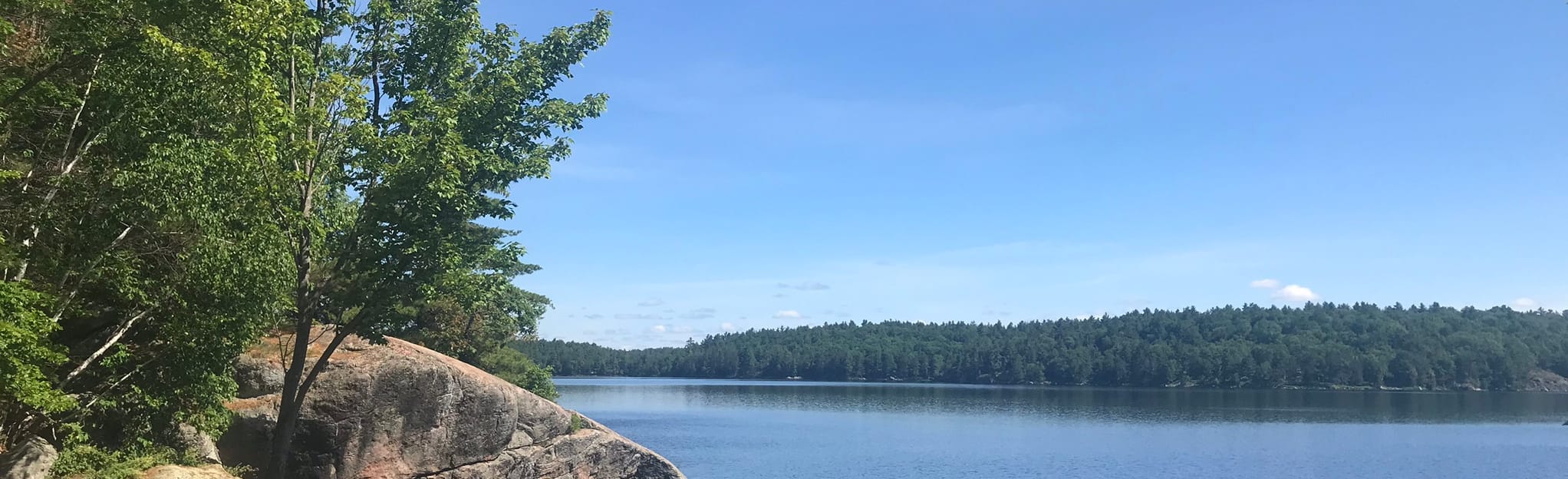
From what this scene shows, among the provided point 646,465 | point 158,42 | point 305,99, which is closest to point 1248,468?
point 646,465

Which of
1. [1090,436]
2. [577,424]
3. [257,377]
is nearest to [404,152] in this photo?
[257,377]

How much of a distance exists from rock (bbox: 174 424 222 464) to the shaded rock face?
274 cm

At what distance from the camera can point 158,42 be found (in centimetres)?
1181

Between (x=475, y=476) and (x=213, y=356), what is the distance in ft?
36.8

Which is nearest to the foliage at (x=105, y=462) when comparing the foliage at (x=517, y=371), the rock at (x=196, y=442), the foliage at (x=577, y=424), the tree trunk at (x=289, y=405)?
the rock at (x=196, y=442)

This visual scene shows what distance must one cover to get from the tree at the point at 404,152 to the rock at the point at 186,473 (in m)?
2.47

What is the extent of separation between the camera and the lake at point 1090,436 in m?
54.4

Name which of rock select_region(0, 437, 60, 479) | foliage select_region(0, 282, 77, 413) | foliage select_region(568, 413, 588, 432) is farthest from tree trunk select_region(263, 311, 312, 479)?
foliage select_region(568, 413, 588, 432)

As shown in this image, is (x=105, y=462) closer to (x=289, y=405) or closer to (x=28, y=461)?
(x=28, y=461)

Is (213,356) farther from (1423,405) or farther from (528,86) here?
(1423,405)

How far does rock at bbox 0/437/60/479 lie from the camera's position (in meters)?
12.6

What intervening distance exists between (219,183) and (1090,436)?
7238cm

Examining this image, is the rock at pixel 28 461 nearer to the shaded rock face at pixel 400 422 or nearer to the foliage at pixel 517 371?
the shaded rock face at pixel 400 422

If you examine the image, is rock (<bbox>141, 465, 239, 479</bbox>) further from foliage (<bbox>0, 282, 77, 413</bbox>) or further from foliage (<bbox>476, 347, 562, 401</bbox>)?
foliage (<bbox>476, 347, 562, 401</bbox>)
